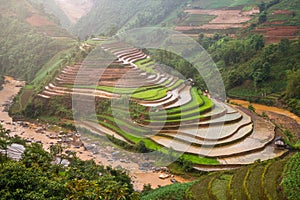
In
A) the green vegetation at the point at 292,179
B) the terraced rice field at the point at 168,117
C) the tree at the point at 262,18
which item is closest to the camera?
the green vegetation at the point at 292,179

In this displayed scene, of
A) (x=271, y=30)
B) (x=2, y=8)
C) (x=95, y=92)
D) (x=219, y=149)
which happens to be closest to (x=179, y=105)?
(x=219, y=149)

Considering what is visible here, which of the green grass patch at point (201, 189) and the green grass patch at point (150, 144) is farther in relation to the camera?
the green grass patch at point (150, 144)

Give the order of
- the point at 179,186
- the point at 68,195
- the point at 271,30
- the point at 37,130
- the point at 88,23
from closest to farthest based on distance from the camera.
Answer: the point at 68,195 < the point at 179,186 < the point at 37,130 < the point at 271,30 < the point at 88,23

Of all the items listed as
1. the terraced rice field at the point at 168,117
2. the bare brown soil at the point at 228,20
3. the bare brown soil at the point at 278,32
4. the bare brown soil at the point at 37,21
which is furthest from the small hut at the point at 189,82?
the bare brown soil at the point at 37,21

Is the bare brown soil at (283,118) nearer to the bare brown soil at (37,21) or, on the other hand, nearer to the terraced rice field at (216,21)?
the terraced rice field at (216,21)

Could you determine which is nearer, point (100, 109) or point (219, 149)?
point (219, 149)

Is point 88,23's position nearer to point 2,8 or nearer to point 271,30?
point 2,8

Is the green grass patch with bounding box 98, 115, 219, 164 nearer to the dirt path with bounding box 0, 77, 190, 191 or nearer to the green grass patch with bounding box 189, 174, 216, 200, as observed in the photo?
the dirt path with bounding box 0, 77, 190, 191

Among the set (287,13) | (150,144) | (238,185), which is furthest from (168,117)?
(287,13)

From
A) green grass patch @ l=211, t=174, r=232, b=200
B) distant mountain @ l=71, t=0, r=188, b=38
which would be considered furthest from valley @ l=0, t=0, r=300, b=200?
distant mountain @ l=71, t=0, r=188, b=38
